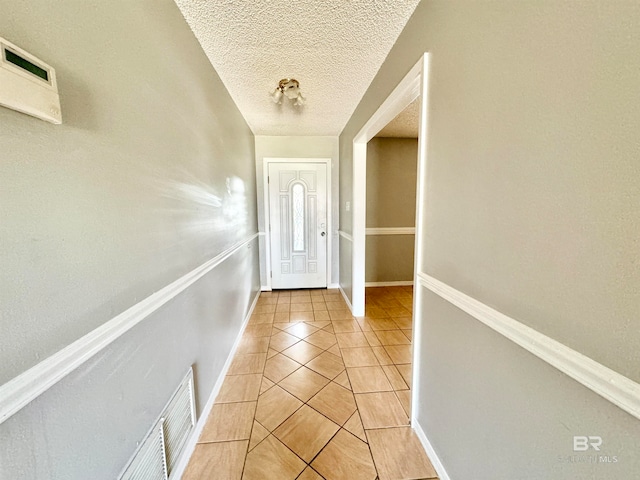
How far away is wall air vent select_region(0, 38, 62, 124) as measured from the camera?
454 millimetres

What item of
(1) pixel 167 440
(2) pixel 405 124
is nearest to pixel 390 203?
(2) pixel 405 124

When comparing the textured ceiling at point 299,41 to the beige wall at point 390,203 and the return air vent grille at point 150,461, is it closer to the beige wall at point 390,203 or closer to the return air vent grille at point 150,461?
the beige wall at point 390,203

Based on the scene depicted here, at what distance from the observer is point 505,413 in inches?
29.9

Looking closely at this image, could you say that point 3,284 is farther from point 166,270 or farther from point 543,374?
point 543,374

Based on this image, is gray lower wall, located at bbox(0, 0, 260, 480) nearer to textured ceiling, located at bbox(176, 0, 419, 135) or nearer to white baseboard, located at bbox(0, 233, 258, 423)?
white baseboard, located at bbox(0, 233, 258, 423)

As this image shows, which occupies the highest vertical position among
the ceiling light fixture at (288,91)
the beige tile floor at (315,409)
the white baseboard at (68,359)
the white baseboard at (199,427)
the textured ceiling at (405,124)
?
the textured ceiling at (405,124)

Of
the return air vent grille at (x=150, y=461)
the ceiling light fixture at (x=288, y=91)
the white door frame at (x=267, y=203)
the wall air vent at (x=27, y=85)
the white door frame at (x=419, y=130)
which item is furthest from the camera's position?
the white door frame at (x=267, y=203)

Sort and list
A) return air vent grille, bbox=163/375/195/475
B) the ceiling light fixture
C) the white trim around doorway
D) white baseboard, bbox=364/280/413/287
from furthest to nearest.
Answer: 1. white baseboard, bbox=364/280/413/287
2. the white trim around doorway
3. the ceiling light fixture
4. return air vent grille, bbox=163/375/195/475

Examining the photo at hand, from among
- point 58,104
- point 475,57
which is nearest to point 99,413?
point 58,104

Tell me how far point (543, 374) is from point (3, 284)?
124 cm

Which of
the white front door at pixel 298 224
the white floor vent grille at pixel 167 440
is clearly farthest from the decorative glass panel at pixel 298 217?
the white floor vent grille at pixel 167 440

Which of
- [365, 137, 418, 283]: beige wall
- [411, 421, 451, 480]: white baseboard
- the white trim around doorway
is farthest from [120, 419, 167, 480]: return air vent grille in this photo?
[365, 137, 418, 283]: beige wall

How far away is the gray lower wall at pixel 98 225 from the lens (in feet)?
1.69

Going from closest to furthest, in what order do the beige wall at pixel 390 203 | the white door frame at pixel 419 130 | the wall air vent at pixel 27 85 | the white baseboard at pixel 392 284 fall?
1. the wall air vent at pixel 27 85
2. the white door frame at pixel 419 130
3. the beige wall at pixel 390 203
4. the white baseboard at pixel 392 284
